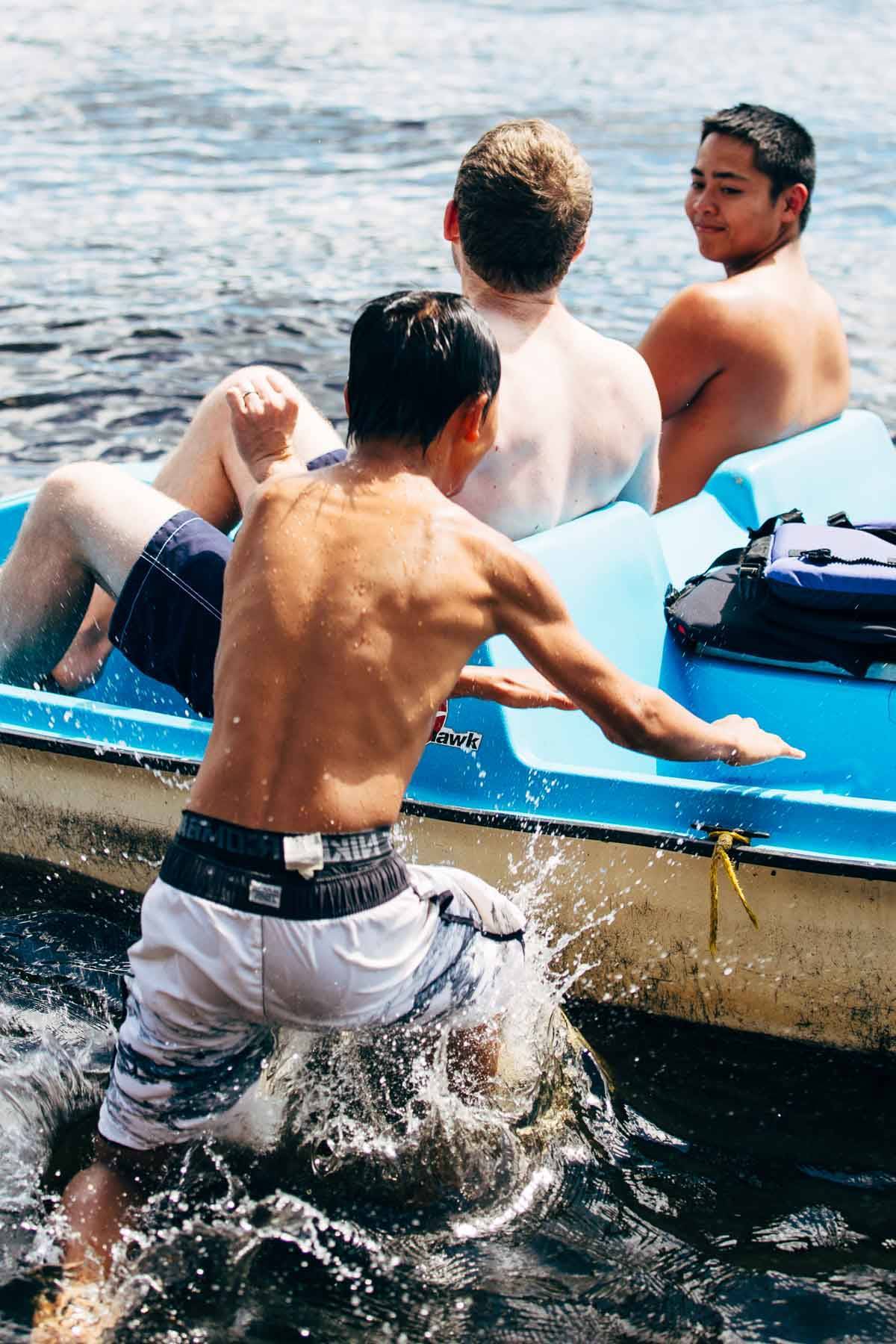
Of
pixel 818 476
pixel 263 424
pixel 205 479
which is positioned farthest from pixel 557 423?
pixel 818 476

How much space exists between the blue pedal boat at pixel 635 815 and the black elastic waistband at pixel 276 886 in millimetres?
939

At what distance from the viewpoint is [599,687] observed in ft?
8.14

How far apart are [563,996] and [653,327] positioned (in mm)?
1970

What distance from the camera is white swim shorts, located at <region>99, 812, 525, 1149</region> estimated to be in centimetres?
229

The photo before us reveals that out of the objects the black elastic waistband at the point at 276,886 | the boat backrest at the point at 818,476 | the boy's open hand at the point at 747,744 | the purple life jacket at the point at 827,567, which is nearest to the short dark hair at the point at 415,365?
the black elastic waistband at the point at 276,886

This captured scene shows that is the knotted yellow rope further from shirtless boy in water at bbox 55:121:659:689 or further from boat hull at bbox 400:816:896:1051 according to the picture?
shirtless boy in water at bbox 55:121:659:689

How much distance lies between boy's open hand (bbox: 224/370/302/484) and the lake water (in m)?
1.17

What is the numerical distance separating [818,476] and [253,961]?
283 centimetres

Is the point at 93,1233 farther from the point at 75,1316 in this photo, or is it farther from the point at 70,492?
the point at 70,492

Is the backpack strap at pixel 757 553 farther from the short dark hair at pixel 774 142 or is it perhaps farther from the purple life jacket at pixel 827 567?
the short dark hair at pixel 774 142

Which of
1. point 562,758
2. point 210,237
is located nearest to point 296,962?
point 562,758

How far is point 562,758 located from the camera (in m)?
3.42

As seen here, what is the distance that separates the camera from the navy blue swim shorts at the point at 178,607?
10.3 ft

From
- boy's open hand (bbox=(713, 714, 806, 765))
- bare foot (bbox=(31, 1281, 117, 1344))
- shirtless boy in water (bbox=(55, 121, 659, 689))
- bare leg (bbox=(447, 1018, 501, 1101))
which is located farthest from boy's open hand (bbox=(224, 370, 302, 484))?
bare foot (bbox=(31, 1281, 117, 1344))
